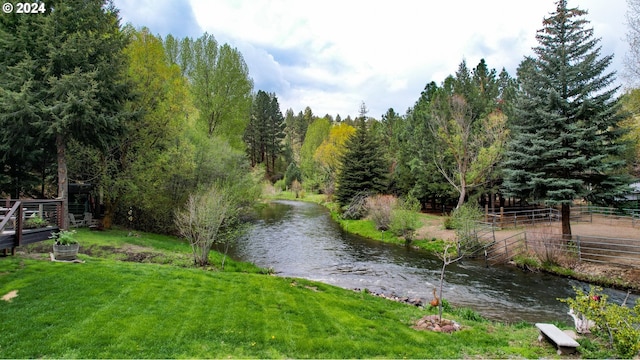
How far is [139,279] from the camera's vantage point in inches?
367

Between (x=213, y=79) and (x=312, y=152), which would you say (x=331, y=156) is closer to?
(x=312, y=152)

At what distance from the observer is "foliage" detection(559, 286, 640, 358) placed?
6.14 meters

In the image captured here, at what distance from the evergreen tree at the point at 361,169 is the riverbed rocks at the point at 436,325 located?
24.3 m

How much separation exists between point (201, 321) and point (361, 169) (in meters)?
27.9

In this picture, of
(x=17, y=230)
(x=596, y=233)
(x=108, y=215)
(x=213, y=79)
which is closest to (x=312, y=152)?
(x=213, y=79)

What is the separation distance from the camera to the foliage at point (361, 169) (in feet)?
109

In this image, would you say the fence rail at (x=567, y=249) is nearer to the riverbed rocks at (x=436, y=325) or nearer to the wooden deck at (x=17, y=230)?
the riverbed rocks at (x=436, y=325)

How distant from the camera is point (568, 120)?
17328mm

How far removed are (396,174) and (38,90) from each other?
3010cm

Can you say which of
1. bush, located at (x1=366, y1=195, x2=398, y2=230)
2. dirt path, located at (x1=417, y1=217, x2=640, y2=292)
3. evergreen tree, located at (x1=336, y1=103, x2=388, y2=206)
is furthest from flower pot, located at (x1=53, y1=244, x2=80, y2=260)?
evergreen tree, located at (x1=336, y1=103, x2=388, y2=206)

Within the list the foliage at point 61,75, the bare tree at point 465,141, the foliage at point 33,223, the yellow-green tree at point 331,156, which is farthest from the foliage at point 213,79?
the foliage at point 33,223

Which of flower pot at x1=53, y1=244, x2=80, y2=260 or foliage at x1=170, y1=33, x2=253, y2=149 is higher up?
foliage at x1=170, y1=33, x2=253, y2=149

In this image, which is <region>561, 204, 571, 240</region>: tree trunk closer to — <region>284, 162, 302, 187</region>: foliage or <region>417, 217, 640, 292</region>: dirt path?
<region>417, 217, 640, 292</region>: dirt path

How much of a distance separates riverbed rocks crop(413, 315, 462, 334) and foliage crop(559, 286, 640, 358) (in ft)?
9.02
